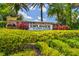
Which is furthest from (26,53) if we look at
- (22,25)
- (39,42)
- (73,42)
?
(73,42)

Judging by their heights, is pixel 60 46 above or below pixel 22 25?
below

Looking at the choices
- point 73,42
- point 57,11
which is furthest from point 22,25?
point 73,42

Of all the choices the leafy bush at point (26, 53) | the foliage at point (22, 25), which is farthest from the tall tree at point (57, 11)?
the leafy bush at point (26, 53)

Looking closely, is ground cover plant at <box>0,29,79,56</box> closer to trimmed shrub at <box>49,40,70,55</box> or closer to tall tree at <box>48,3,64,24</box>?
trimmed shrub at <box>49,40,70,55</box>

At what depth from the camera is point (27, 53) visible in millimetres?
2158

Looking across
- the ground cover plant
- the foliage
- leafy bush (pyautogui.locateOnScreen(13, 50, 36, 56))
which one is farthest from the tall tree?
leafy bush (pyautogui.locateOnScreen(13, 50, 36, 56))

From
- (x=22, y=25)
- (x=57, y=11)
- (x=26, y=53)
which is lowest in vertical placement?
(x=26, y=53)

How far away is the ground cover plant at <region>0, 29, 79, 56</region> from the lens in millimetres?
2146

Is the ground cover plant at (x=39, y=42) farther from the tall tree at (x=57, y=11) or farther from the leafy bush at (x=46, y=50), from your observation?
the tall tree at (x=57, y=11)

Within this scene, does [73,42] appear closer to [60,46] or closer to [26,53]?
[60,46]

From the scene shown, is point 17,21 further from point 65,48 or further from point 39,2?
point 65,48

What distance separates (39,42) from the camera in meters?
2.18

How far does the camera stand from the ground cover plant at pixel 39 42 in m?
2.15

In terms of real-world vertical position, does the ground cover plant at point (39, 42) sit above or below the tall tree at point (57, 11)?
below
